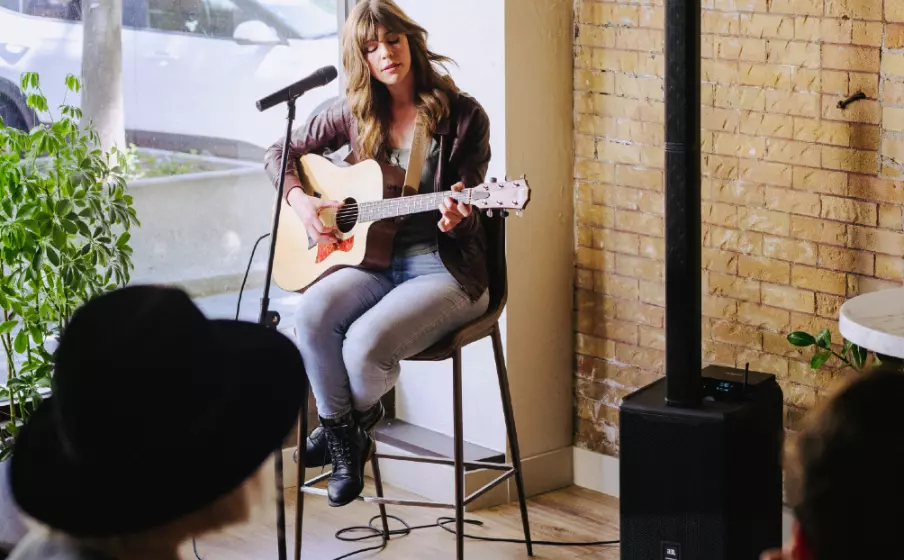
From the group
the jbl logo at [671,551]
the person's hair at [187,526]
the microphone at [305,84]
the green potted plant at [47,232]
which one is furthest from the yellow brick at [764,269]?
the person's hair at [187,526]

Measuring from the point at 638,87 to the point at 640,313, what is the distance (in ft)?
2.15

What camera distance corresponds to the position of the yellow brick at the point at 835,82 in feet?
10.1

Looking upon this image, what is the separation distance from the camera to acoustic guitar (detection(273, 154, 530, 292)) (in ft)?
9.70

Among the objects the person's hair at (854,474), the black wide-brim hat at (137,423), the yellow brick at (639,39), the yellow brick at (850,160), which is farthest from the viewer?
the yellow brick at (639,39)

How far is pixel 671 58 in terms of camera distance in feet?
9.30

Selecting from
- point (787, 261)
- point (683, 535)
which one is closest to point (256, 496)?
point (683, 535)

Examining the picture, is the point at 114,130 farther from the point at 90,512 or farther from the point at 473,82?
the point at 90,512

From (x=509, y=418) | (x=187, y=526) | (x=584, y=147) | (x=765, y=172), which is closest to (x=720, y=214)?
(x=765, y=172)

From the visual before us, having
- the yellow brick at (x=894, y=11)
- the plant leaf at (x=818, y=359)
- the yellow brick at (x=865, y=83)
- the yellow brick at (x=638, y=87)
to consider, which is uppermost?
the yellow brick at (x=894, y=11)

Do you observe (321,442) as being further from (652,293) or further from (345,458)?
(652,293)

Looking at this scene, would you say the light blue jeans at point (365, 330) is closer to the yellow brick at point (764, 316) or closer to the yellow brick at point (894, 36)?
the yellow brick at point (764, 316)

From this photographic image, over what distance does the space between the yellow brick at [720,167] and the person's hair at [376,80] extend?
76 centimetres

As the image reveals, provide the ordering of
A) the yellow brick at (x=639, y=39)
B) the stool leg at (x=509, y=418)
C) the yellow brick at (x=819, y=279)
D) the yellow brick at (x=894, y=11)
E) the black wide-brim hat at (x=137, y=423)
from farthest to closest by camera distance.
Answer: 1. the yellow brick at (x=639, y=39)
2. the stool leg at (x=509, y=418)
3. the yellow brick at (x=819, y=279)
4. the yellow brick at (x=894, y=11)
5. the black wide-brim hat at (x=137, y=423)

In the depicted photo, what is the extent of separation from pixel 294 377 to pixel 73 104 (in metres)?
2.39
